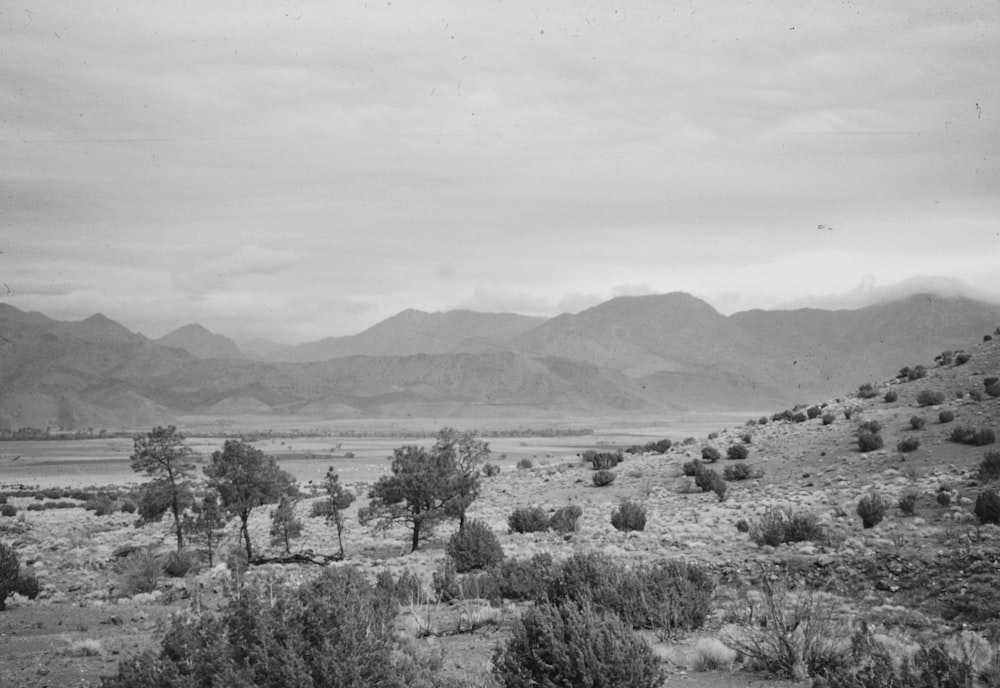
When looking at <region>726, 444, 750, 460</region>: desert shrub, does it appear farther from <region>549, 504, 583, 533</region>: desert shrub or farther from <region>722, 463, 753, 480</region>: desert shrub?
<region>549, 504, 583, 533</region>: desert shrub

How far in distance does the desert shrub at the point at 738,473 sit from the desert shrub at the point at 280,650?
25117 mm

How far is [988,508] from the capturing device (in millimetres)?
17703

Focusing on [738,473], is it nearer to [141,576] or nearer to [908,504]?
[908,504]

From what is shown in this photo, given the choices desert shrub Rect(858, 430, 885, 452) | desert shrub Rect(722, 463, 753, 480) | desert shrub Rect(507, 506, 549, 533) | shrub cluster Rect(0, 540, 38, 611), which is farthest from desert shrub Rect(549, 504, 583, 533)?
shrub cluster Rect(0, 540, 38, 611)

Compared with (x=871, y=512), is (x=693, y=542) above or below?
below

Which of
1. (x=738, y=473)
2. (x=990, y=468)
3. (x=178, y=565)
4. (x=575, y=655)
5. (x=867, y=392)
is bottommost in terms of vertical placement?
(x=178, y=565)

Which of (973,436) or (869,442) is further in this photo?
(869,442)

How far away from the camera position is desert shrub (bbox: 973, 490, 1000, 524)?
17641 millimetres

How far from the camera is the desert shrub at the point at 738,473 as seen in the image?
30.2m

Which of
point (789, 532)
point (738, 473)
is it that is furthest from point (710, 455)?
point (789, 532)

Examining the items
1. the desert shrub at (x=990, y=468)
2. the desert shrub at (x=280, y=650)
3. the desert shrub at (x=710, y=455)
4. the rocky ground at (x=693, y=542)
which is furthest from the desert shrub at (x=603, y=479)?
the desert shrub at (x=280, y=650)

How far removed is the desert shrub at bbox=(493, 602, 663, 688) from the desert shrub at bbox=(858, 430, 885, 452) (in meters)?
25.6

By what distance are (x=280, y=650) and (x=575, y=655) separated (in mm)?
2809

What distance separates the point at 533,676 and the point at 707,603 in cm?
529
